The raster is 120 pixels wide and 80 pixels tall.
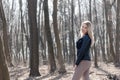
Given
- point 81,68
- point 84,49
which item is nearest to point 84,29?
point 84,49

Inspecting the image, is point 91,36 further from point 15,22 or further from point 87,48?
point 15,22

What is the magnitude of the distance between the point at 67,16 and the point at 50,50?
3032 cm

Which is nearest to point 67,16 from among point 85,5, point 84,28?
point 85,5

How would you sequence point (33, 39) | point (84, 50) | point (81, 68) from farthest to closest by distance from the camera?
point (33, 39)
point (81, 68)
point (84, 50)

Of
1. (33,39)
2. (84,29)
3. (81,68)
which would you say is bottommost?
(81,68)

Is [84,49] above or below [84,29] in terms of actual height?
below

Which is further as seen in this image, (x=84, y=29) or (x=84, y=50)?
(x=84, y=29)

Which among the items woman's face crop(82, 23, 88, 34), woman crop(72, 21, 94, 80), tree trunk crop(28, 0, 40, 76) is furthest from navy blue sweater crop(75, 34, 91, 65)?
tree trunk crop(28, 0, 40, 76)

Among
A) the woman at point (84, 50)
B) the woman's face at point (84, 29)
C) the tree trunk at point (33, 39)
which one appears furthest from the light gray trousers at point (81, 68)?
the tree trunk at point (33, 39)

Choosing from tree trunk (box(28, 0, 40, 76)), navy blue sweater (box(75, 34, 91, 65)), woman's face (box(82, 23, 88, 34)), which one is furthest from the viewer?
tree trunk (box(28, 0, 40, 76))

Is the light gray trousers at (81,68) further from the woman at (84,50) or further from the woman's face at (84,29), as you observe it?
the woman's face at (84,29)

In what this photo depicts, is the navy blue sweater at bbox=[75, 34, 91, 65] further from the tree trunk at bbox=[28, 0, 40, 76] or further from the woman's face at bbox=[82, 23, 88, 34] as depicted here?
the tree trunk at bbox=[28, 0, 40, 76]

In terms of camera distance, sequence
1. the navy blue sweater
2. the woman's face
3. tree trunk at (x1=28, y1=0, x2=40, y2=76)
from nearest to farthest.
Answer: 1. the navy blue sweater
2. the woman's face
3. tree trunk at (x1=28, y1=0, x2=40, y2=76)

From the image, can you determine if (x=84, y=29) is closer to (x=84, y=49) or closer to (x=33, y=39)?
(x=84, y=49)
